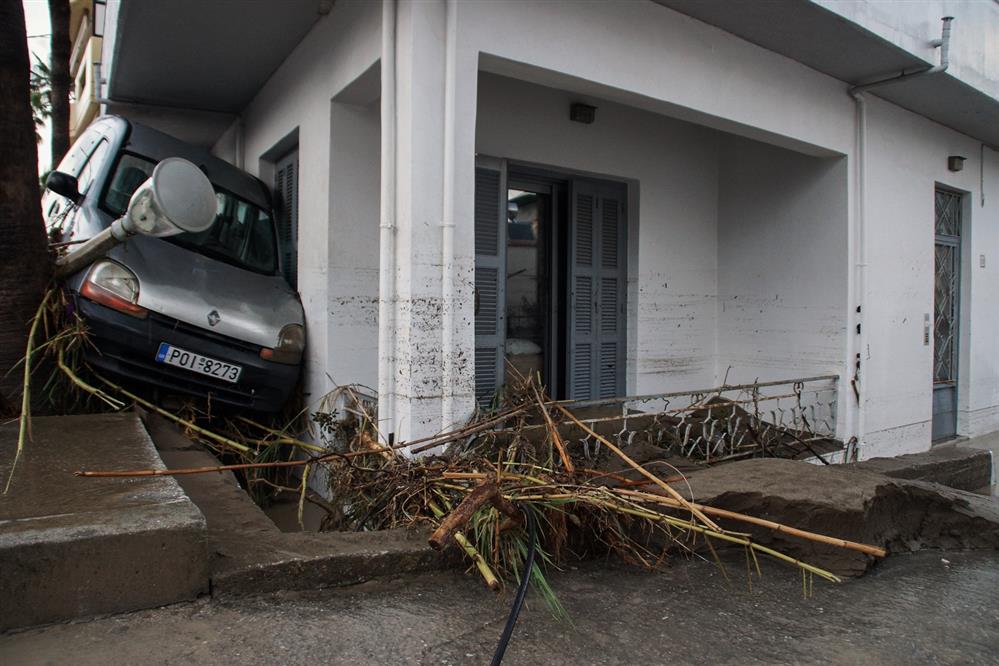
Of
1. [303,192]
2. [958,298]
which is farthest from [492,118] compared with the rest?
[958,298]

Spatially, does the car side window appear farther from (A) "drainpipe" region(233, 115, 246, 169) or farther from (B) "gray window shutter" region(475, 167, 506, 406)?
(B) "gray window shutter" region(475, 167, 506, 406)

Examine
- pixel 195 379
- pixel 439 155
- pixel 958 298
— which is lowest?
pixel 195 379

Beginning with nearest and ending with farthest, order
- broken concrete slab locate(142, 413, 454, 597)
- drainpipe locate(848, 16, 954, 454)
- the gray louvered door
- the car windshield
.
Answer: broken concrete slab locate(142, 413, 454, 597) → the car windshield → drainpipe locate(848, 16, 954, 454) → the gray louvered door

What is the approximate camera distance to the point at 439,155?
3.89 meters

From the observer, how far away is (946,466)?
6.51 m

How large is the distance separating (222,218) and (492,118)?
2.33 metres

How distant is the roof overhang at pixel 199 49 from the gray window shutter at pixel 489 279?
1.77 meters

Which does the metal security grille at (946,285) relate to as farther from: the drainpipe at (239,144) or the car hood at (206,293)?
the drainpipe at (239,144)

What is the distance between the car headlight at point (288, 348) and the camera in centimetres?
492

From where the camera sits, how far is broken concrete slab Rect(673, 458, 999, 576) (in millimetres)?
3244

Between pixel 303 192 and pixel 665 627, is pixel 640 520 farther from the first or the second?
pixel 303 192

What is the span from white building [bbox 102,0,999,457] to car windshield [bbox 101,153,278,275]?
0.91ft

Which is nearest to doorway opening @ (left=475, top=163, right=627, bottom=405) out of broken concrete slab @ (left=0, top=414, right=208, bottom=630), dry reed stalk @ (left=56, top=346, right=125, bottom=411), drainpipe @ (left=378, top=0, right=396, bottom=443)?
drainpipe @ (left=378, top=0, right=396, bottom=443)

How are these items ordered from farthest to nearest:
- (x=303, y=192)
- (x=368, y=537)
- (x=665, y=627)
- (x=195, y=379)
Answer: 1. (x=303, y=192)
2. (x=195, y=379)
3. (x=368, y=537)
4. (x=665, y=627)
